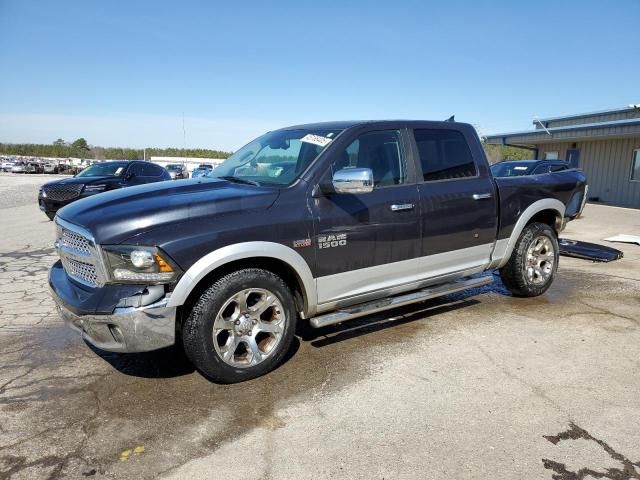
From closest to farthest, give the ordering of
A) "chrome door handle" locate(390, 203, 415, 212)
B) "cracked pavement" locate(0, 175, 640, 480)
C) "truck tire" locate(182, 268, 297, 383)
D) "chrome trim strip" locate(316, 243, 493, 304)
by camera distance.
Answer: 1. "cracked pavement" locate(0, 175, 640, 480)
2. "truck tire" locate(182, 268, 297, 383)
3. "chrome trim strip" locate(316, 243, 493, 304)
4. "chrome door handle" locate(390, 203, 415, 212)

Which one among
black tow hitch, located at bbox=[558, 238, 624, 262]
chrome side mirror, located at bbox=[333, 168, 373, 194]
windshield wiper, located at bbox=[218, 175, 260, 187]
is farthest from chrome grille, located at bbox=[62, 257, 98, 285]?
black tow hitch, located at bbox=[558, 238, 624, 262]

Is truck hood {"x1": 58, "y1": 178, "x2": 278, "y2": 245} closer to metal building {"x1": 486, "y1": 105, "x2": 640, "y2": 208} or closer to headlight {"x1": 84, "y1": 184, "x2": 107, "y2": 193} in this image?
headlight {"x1": 84, "y1": 184, "x2": 107, "y2": 193}

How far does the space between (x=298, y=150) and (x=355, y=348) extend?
1.81 metres

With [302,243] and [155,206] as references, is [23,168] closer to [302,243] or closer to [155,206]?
[155,206]

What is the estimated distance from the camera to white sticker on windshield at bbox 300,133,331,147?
406 cm

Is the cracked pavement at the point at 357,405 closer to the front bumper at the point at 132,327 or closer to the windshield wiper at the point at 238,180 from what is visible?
the front bumper at the point at 132,327

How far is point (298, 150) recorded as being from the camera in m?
4.22

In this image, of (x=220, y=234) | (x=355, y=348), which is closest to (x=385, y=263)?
(x=355, y=348)

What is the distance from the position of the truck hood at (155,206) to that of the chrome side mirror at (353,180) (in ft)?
1.60

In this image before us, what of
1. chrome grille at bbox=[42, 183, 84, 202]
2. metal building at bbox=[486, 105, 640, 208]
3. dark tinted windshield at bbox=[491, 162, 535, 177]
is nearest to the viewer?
chrome grille at bbox=[42, 183, 84, 202]

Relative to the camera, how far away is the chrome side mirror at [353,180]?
357 centimetres

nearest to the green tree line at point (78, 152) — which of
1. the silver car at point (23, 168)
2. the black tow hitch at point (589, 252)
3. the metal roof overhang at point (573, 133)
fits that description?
the silver car at point (23, 168)

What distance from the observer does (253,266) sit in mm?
3629

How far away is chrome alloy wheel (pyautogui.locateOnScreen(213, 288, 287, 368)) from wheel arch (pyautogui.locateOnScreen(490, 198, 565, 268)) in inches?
107
